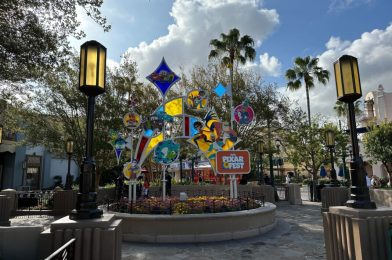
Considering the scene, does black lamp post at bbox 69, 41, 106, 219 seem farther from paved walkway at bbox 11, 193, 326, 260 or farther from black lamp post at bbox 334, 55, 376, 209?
black lamp post at bbox 334, 55, 376, 209

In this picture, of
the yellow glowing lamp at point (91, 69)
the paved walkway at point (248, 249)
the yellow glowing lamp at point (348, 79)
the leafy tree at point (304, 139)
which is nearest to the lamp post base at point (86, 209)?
the yellow glowing lamp at point (91, 69)

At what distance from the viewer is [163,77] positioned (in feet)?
42.8

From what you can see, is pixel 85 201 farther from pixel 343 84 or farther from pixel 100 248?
pixel 343 84

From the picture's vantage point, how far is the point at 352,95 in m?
5.34

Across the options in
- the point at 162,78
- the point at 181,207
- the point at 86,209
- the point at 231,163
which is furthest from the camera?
the point at 162,78

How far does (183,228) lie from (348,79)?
627 cm

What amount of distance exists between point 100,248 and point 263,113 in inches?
715

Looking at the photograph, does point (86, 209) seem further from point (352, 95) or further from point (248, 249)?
point (248, 249)

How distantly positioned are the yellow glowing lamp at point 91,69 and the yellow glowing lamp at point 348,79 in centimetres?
433

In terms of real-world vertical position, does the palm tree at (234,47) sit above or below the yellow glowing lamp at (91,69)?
above

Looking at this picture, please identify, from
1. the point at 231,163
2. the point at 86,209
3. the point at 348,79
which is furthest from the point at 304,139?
the point at 86,209

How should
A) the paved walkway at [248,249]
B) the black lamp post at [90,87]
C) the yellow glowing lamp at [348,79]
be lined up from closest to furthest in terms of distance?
1. the black lamp post at [90,87]
2. the yellow glowing lamp at [348,79]
3. the paved walkway at [248,249]

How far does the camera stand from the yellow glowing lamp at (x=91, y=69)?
16.4 feet

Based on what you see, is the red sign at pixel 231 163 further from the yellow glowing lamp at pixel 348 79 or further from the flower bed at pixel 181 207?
the yellow glowing lamp at pixel 348 79
